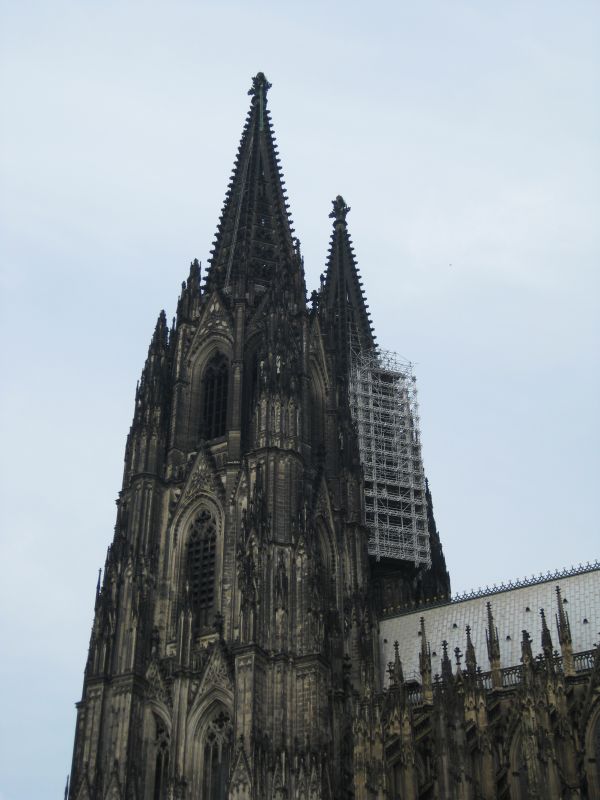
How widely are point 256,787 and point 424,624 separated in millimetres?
12161

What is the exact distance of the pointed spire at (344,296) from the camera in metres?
63.6

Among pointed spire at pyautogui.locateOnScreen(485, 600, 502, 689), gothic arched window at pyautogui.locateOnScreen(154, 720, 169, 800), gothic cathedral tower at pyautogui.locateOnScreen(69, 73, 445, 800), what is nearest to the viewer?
gothic cathedral tower at pyautogui.locateOnScreen(69, 73, 445, 800)

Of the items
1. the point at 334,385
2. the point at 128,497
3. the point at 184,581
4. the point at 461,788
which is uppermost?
the point at 334,385

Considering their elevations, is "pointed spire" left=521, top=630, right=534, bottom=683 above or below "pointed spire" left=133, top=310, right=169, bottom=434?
below

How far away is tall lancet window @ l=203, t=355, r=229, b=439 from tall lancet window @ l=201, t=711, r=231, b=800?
40.8 feet

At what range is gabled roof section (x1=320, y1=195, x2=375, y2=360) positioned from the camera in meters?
64.1

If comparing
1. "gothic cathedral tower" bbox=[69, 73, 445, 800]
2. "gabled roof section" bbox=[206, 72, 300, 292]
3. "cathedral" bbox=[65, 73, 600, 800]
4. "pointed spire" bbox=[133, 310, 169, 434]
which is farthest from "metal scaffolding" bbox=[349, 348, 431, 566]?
"pointed spire" bbox=[133, 310, 169, 434]

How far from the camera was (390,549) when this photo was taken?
175 ft

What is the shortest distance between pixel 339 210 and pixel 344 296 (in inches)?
318

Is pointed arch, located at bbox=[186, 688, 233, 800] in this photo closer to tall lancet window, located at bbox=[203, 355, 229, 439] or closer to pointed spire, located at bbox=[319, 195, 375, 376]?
tall lancet window, located at bbox=[203, 355, 229, 439]

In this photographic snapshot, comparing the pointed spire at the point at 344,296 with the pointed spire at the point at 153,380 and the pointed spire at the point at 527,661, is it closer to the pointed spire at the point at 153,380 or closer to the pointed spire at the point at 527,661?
the pointed spire at the point at 153,380

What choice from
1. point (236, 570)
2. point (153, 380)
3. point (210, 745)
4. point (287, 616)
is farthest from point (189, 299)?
point (210, 745)

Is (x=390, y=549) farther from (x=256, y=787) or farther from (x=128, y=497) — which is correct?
(x=256, y=787)

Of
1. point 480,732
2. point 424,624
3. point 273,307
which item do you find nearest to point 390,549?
point 424,624
